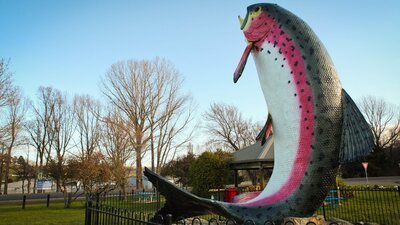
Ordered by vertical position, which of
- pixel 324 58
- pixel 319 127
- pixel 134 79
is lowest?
pixel 319 127

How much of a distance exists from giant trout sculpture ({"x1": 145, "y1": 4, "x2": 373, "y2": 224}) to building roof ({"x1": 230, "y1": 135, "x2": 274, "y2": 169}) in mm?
11681

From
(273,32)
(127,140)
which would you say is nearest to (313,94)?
(273,32)

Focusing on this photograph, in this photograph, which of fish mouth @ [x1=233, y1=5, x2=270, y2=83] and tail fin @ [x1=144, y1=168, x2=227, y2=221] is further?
fish mouth @ [x1=233, y1=5, x2=270, y2=83]

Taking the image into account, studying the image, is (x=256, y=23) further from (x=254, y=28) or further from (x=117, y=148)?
(x=117, y=148)

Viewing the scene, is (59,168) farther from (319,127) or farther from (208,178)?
(319,127)

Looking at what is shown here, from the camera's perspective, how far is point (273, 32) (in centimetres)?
463

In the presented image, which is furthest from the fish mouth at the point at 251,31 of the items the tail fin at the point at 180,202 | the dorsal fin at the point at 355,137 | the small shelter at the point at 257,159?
the small shelter at the point at 257,159

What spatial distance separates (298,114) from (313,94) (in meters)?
0.34

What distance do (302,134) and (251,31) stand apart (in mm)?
1801

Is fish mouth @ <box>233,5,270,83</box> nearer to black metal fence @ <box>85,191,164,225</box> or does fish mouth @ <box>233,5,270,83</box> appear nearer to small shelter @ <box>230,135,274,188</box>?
black metal fence @ <box>85,191,164,225</box>

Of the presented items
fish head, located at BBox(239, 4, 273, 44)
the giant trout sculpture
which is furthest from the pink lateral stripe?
fish head, located at BBox(239, 4, 273, 44)

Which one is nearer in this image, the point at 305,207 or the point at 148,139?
the point at 305,207

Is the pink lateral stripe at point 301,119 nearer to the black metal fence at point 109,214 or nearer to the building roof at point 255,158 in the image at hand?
the black metal fence at point 109,214

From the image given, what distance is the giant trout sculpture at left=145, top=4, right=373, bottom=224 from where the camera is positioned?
407 centimetres
